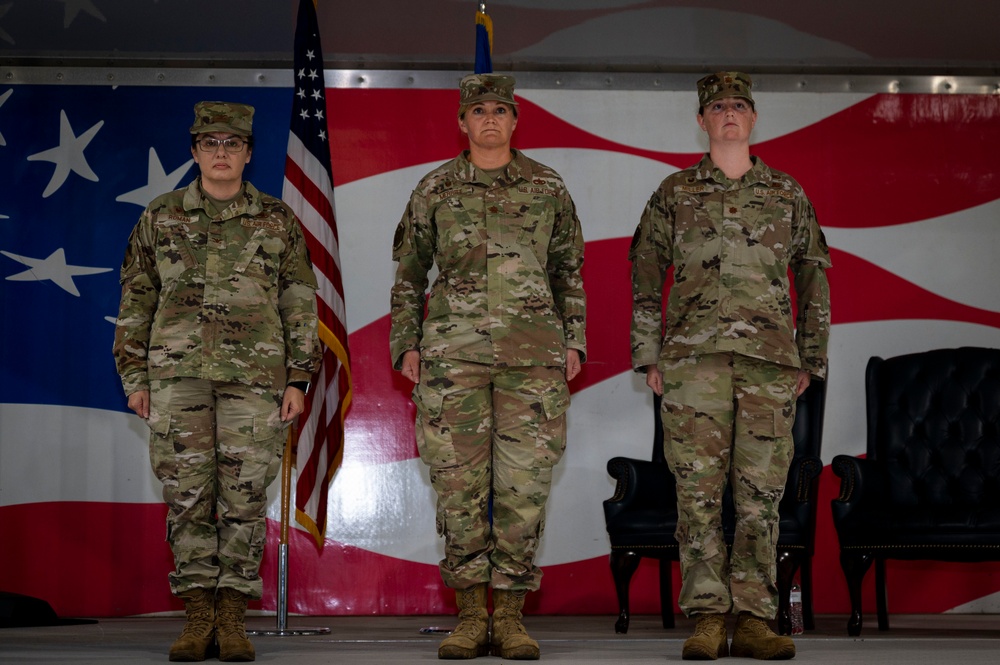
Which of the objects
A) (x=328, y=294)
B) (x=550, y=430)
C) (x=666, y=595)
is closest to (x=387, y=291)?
(x=328, y=294)

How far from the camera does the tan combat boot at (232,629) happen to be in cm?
317

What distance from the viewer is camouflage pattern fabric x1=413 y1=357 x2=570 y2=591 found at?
3258mm

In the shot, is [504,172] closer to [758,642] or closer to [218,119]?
[218,119]

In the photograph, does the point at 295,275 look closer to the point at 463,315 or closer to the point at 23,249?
the point at 463,315

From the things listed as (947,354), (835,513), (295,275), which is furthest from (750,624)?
(947,354)

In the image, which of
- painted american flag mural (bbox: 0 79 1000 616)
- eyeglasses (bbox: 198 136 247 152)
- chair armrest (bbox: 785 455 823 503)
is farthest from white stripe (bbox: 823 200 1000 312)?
eyeglasses (bbox: 198 136 247 152)

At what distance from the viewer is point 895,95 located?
5859 mm

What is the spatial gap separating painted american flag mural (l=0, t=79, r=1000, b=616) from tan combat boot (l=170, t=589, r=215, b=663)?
7.09ft

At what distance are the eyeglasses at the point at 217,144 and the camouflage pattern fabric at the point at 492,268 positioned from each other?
0.59 metres

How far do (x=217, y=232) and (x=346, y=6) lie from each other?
6.62ft

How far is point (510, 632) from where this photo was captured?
3201 millimetres

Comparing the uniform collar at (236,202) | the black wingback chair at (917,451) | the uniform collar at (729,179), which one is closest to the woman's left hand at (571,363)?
the uniform collar at (729,179)

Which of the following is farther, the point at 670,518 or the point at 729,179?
the point at 670,518

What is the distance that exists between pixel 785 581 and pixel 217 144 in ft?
9.27
